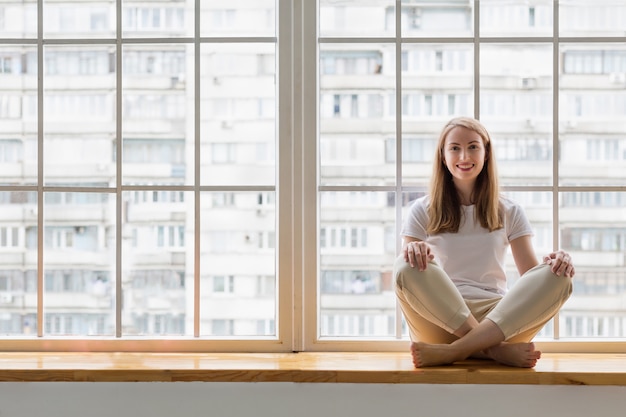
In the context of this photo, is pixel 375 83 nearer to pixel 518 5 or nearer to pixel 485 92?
pixel 485 92

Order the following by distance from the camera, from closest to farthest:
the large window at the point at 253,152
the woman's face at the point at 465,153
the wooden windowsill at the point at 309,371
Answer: the wooden windowsill at the point at 309,371 → the woman's face at the point at 465,153 → the large window at the point at 253,152

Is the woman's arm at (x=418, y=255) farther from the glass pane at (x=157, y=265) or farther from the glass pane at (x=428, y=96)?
the glass pane at (x=157, y=265)

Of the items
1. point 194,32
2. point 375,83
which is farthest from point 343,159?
point 194,32

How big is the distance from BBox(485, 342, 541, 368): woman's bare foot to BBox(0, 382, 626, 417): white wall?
74 mm

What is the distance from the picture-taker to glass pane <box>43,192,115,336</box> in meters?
2.57

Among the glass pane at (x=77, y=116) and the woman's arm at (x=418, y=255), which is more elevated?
the glass pane at (x=77, y=116)

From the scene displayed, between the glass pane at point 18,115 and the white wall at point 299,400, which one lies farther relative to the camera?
the glass pane at point 18,115

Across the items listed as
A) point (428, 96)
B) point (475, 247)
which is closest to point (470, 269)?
point (475, 247)

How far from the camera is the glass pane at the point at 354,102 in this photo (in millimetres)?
2543

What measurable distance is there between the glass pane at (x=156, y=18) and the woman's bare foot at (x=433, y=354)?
→ 4.35ft

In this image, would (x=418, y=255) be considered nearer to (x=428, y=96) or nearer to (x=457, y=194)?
(x=457, y=194)

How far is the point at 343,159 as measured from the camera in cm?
255

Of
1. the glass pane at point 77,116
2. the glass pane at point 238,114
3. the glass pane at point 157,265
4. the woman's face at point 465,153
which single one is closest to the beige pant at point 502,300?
the woman's face at point 465,153

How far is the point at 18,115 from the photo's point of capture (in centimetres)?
257
